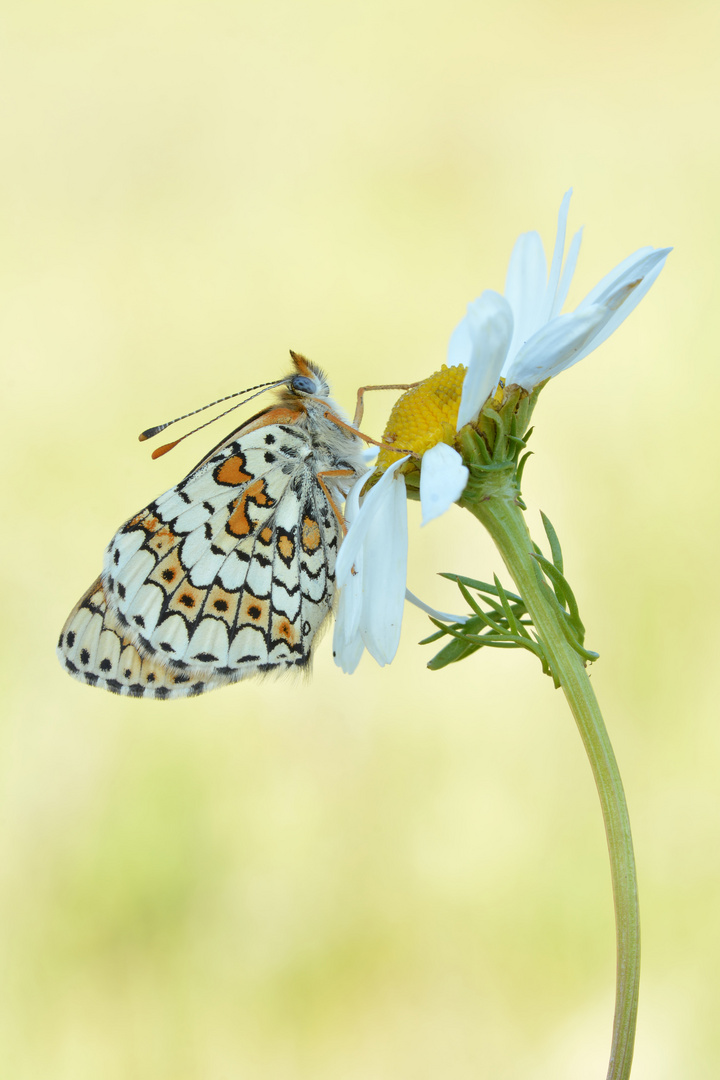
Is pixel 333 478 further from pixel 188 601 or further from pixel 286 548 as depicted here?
pixel 188 601

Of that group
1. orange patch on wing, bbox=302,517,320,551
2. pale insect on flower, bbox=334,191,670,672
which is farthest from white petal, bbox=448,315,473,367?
orange patch on wing, bbox=302,517,320,551

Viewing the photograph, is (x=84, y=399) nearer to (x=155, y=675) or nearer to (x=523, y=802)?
(x=523, y=802)

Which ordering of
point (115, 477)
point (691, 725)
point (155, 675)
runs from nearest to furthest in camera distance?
point (155, 675) < point (691, 725) < point (115, 477)

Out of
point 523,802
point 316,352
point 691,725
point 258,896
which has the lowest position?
point 258,896

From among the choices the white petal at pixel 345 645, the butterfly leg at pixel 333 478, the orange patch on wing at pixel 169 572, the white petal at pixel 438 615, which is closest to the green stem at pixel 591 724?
the white petal at pixel 438 615

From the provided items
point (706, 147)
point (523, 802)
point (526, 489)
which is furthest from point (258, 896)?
point (706, 147)

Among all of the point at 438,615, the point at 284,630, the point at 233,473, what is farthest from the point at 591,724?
the point at 233,473

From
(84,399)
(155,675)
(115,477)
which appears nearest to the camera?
(155,675)
